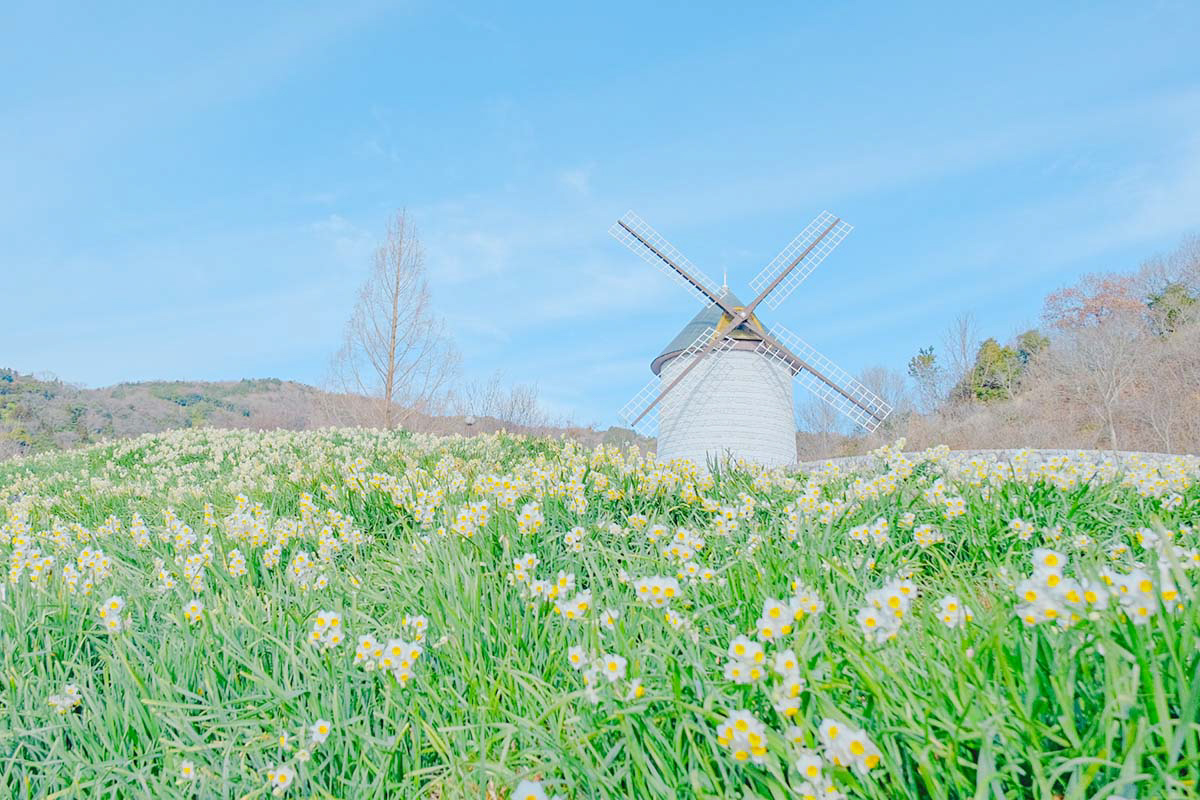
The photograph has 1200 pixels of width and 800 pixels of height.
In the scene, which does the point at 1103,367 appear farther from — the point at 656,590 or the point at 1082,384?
the point at 656,590

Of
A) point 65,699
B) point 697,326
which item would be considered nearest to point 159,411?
point 697,326

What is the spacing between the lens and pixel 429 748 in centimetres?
246

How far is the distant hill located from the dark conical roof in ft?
10.7

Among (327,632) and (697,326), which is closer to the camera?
(327,632)

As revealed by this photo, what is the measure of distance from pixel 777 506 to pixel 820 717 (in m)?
2.93

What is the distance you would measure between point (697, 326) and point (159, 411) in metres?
59.1

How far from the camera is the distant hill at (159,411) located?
Answer: 91.9ft

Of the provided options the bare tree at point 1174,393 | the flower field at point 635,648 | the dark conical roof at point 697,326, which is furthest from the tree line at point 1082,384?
the flower field at point 635,648

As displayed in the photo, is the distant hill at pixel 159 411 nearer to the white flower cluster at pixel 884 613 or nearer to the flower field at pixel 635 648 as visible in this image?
the flower field at pixel 635 648

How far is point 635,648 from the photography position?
2469 millimetres

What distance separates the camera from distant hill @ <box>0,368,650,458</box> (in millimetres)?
28019

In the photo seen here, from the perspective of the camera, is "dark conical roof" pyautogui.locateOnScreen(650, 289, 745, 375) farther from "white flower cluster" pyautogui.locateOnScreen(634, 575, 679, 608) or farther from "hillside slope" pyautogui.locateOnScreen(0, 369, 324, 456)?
"hillside slope" pyautogui.locateOnScreen(0, 369, 324, 456)

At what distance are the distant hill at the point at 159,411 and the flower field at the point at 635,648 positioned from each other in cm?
Result: 1903

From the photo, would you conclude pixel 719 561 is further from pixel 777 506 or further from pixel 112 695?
pixel 112 695
